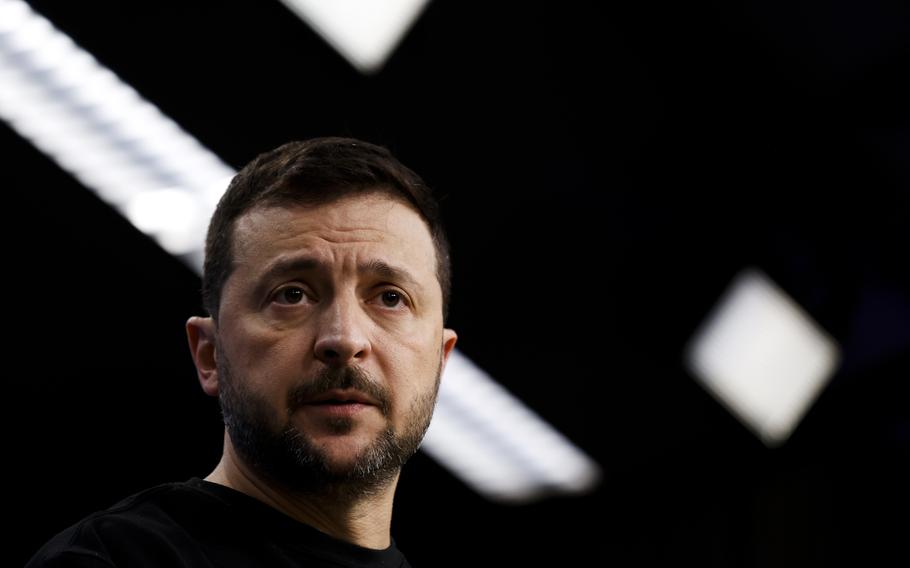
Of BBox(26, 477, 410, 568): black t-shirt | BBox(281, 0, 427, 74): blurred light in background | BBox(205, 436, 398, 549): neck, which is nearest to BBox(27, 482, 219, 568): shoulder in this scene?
BBox(26, 477, 410, 568): black t-shirt

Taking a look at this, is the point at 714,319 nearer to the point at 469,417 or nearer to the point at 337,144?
the point at 469,417

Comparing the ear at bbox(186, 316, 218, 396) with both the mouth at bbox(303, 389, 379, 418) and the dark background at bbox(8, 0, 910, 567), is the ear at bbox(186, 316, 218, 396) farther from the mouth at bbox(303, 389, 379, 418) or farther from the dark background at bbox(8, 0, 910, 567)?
the dark background at bbox(8, 0, 910, 567)

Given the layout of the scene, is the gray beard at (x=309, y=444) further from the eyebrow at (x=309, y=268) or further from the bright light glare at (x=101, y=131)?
the bright light glare at (x=101, y=131)

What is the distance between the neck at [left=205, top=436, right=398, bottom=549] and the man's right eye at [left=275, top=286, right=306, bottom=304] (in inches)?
Result: 9.3

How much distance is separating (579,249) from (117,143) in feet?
4.80

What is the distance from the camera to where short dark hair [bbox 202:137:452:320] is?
1.53m

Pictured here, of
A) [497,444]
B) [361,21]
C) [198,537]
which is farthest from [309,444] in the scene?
[497,444]

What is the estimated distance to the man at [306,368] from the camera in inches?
54.3

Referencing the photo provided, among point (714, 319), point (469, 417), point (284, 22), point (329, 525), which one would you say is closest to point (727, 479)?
point (714, 319)

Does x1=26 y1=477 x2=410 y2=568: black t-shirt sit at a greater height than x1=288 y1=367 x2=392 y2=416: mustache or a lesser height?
lesser

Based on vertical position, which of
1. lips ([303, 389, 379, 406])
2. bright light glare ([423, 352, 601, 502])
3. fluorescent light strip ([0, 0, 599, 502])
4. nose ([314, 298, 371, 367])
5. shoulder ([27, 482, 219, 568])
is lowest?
bright light glare ([423, 352, 601, 502])

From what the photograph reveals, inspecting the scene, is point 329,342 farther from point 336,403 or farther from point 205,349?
point 205,349

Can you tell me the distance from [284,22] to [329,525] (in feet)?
5.44

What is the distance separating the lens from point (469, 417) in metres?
3.87
